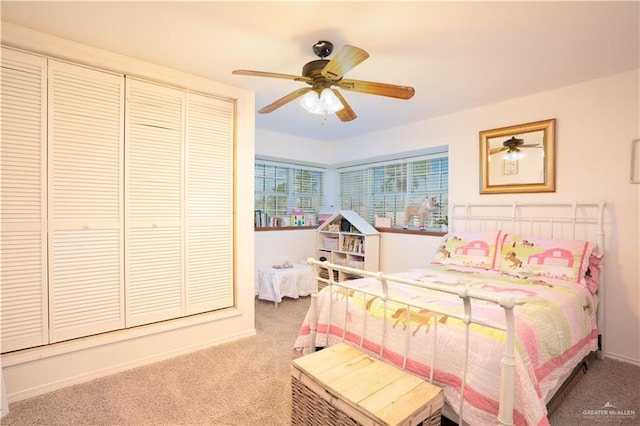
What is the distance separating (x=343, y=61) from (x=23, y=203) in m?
2.32

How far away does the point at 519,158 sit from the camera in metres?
3.25

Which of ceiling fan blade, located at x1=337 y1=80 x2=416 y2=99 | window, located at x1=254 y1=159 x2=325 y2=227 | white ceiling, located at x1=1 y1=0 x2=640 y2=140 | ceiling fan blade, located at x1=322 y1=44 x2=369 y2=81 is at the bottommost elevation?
window, located at x1=254 y1=159 x2=325 y2=227

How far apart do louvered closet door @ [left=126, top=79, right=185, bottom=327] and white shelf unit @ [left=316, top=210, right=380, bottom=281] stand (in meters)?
2.53

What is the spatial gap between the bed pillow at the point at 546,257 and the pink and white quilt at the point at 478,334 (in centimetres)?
11

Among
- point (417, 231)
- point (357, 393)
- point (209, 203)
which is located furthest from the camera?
point (417, 231)

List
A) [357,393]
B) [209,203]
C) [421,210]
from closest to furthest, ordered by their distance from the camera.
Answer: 1. [357,393]
2. [209,203]
3. [421,210]

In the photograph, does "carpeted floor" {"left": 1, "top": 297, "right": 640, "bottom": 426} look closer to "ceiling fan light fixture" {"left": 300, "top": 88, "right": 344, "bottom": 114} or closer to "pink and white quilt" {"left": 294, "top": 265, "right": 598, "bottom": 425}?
"pink and white quilt" {"left": 294, "top": 265, "right": 598, "bottom": 425}

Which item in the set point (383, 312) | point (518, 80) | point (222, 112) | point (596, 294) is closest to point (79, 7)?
point (222, 112)

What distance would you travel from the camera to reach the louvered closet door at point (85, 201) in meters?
2.25

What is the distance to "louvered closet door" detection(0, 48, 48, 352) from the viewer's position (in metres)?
2.08

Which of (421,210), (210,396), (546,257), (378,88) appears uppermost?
(378,88)

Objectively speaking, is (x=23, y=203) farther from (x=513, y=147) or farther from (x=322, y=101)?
(x=513, y=147)

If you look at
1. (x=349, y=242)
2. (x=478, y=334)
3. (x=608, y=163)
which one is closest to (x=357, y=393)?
(x=478, y=334)

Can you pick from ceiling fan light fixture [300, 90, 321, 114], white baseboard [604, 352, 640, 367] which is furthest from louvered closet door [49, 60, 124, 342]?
white baseboard [604, 352, 640, 367]
